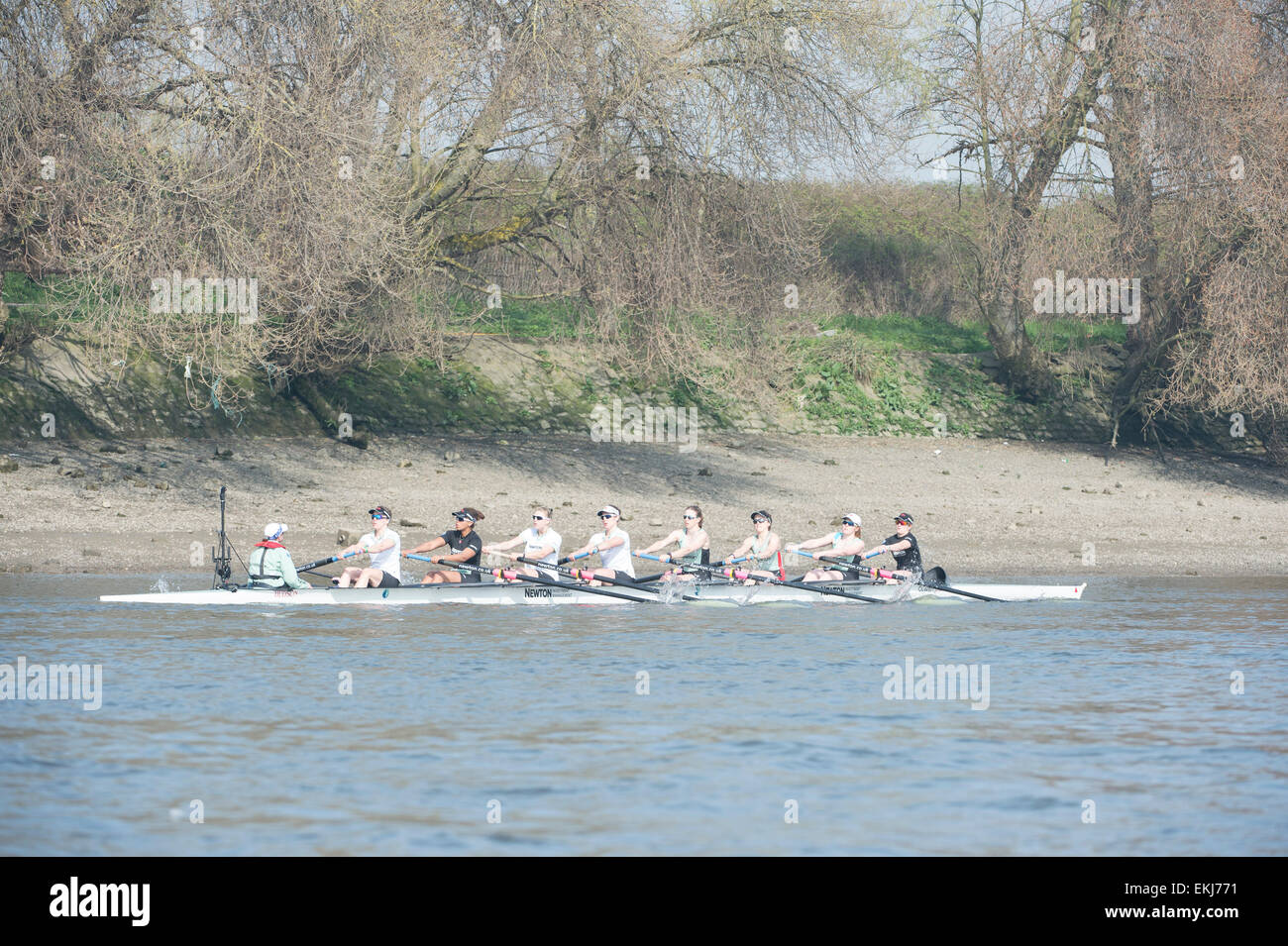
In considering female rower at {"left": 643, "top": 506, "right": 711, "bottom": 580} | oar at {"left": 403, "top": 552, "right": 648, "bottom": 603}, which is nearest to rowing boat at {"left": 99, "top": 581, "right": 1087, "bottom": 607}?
oar at {"left": 403, "top": 552, "right": 648, "bottom": 603}

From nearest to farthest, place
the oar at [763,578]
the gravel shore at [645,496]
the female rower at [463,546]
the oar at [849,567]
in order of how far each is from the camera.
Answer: the female rower at [463,546]
the oar at [763,578]
the oar at [849,567]
the gravel shore at [645,496]

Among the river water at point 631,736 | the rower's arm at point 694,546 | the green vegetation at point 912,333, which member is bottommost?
the river water at point 631,736

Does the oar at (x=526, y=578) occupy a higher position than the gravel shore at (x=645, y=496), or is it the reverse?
the gravel shore at (x=645, y=496)

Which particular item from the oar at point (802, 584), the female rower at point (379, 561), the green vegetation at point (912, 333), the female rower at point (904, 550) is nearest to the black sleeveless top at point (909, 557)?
the female rower at point (904, 550)

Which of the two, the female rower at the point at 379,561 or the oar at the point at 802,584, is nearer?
the female rower at the point at 379,561

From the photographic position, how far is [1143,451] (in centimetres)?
3241

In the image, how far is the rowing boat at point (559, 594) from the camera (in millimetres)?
18797

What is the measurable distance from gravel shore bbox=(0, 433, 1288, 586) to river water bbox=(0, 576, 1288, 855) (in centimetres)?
302

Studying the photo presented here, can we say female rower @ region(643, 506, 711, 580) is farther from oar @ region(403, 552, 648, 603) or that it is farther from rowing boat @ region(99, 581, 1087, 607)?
oar @ region(403, 552, 648, 603)

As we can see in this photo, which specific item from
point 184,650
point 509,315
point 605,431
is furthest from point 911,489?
point 184,650

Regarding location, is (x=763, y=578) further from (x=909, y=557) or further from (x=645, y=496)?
(x=645, y=496)

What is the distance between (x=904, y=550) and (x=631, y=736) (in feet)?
32.0

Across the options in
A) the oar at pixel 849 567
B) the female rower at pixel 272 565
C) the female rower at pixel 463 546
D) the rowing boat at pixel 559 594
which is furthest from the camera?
the oar at pixel 849 567

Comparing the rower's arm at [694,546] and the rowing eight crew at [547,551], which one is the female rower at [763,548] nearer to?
the rowing eight crew at [547,551]
